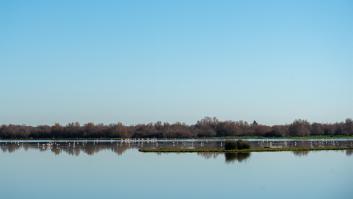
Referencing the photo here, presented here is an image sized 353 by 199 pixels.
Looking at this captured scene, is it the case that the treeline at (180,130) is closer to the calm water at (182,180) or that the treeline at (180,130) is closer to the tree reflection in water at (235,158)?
the tree reflection in water at (235,158)

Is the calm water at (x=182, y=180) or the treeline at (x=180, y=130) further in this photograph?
the treeline at (x=180, y=130)

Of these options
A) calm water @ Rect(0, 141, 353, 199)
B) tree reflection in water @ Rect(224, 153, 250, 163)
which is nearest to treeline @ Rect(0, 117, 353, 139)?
tree reflection in water @ Rect(224, 153, 250, 163)

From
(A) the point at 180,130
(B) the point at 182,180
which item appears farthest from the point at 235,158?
(A) the point at 180,130

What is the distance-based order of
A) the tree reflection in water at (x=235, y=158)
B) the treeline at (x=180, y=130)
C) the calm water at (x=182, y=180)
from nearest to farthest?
the calm water at (x=182, y=180) → the tree reflection in water at (x=235, y=158) → the treeline at (x=180, y=130)

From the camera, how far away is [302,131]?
94.3 metres

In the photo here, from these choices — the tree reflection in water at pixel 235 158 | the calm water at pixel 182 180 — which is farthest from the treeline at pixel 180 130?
the calm water at pixel 182 180

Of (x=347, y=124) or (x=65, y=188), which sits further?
(x=347, y=124)

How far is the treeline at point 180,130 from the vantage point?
95.8m

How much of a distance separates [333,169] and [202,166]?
19.4 ft

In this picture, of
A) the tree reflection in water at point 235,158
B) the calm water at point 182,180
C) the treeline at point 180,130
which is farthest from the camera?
the treeline at point 180,130

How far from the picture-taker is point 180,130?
324 ft

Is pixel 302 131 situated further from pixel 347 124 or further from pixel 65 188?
pixel 65 188

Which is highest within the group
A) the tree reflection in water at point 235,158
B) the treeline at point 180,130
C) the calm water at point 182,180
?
the treeline at point 180,130

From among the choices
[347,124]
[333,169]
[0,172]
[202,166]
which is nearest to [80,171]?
[0,172]
